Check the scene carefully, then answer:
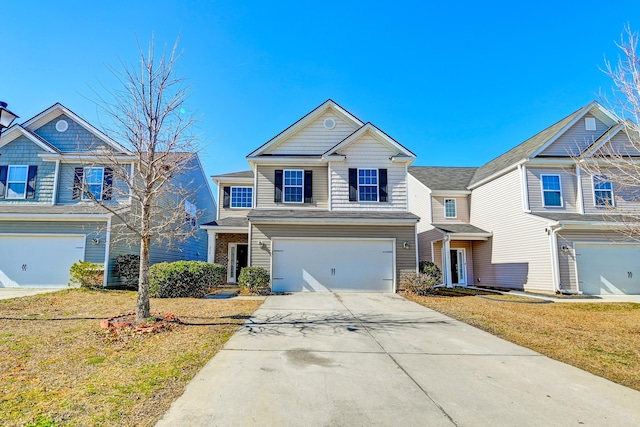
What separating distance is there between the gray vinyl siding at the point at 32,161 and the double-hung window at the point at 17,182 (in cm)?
24

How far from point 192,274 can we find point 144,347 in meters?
6.51

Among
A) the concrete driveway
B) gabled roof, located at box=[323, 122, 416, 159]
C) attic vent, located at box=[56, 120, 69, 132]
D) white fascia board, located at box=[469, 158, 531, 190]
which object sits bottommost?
the concrete driveway

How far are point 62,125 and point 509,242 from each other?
22.7m

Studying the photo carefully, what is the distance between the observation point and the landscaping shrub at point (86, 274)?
12906 mm

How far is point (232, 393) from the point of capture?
3797mm

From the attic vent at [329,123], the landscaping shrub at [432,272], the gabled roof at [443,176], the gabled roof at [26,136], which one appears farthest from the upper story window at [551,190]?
the gabled roof at [26,136]

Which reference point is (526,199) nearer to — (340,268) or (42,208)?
(340,268)

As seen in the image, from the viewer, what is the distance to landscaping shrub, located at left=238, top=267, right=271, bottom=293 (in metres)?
12.7

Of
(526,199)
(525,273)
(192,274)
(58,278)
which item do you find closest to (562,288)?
(525,273)

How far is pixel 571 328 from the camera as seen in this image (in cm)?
784

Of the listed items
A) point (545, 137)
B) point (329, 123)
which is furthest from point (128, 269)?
point (545, 137)

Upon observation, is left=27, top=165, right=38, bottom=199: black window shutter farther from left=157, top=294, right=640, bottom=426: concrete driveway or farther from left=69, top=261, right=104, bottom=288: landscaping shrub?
left=157, top=294, right=640, bottom=426: concrete driveway

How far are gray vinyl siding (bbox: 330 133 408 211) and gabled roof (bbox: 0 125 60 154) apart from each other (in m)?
12.9

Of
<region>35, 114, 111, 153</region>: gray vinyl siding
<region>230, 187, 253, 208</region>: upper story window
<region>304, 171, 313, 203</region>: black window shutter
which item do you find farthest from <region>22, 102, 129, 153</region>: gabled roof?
<region>304, 171, 313, 203</region>: black window shutter
